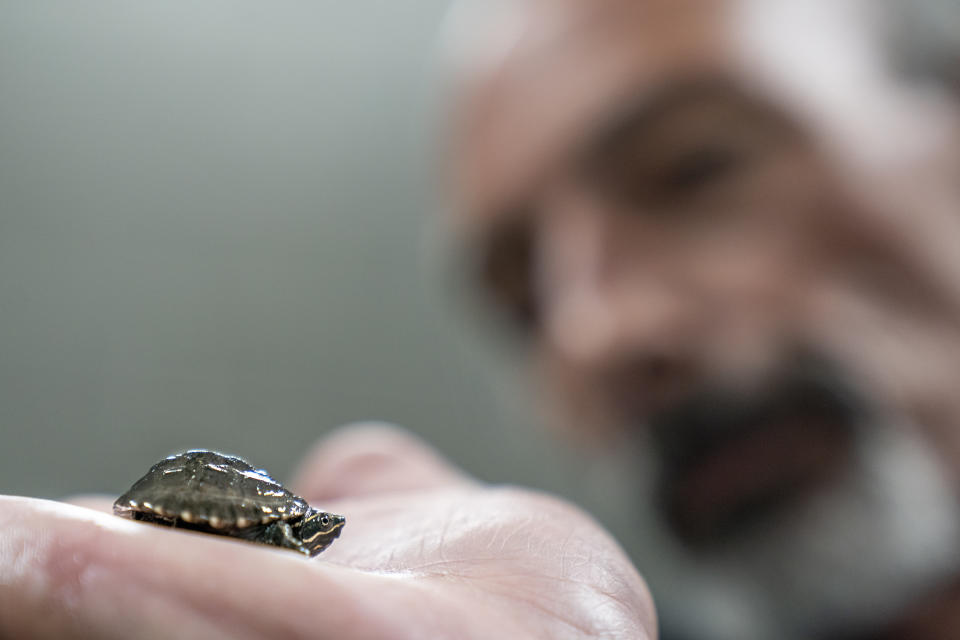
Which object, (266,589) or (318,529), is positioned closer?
(266,589)

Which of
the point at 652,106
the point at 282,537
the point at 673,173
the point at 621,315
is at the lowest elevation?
the point at 282,537

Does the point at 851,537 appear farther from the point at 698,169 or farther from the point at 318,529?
the point at 318,529

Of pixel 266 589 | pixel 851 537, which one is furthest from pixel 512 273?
pixel 266 589

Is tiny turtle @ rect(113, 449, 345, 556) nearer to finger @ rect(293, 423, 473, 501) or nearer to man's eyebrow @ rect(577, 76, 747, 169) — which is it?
finger @ rect(293, 423, 473, 501)

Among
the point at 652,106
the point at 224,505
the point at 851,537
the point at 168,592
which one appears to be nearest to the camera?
the point at 168,592

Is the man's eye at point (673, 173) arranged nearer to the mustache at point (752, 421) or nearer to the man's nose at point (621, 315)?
the man's nose at point (621, 315)

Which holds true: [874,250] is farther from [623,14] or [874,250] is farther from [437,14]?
[437,14]
